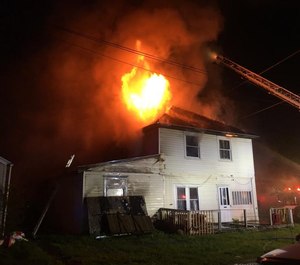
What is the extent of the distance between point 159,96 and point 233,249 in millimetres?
13420

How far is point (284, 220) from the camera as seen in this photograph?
1914 centimetres

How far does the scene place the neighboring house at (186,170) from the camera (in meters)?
16.7

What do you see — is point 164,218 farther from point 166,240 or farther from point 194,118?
point 194,118

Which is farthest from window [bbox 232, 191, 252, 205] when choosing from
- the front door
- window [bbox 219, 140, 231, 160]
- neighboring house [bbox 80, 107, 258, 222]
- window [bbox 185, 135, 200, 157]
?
window [bbox 185, 135, 200, 157]

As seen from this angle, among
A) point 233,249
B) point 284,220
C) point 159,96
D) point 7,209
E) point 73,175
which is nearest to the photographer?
point 233,249

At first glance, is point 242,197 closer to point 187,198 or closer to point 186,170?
point 187,198

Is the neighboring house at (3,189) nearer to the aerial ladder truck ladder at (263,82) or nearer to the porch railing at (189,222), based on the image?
the porch railing at (189,222)

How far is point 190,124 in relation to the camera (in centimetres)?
2006

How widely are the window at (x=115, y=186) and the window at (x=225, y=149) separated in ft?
24.3

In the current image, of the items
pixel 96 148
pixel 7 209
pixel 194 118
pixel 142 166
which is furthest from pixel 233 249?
pixel 96 148

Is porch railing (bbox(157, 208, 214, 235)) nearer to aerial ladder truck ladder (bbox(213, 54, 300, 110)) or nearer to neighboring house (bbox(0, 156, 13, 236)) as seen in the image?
neighboring house (bbox(0, 156, 13, 236))

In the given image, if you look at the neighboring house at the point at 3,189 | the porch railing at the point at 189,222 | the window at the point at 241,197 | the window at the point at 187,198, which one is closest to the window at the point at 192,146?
the window at the point at 187,198

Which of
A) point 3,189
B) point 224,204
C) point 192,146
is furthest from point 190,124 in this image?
point 3,189

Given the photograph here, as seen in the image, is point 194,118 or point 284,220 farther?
point 194,118
